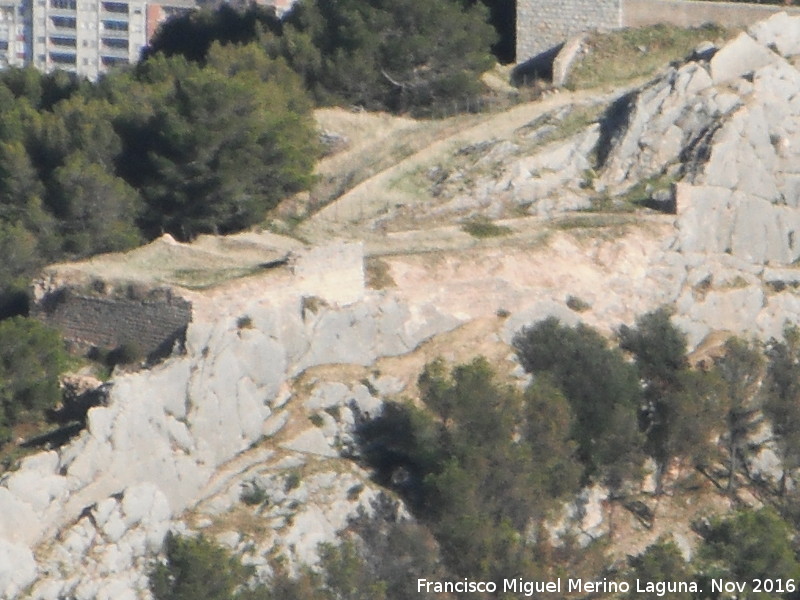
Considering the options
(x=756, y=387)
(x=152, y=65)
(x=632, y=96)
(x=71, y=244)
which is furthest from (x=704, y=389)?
(x=152, y=65)

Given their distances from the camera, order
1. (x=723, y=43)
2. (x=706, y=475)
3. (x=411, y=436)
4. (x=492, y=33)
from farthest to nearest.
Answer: (x=492, y=33) → (x=723, y=43) → (x=706, y=475) → (x=411, y=436)

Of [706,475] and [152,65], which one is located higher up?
[152,65]

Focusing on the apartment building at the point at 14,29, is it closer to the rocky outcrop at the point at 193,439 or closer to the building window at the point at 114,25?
the building window at the point at 114,25

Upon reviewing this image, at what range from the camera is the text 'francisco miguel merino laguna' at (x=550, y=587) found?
104 ft

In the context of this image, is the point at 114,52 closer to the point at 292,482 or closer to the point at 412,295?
the point at 412,295

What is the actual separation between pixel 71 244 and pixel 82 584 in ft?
33.7

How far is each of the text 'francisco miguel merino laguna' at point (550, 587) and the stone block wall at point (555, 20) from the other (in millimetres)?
16597

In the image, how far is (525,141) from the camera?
136 feet

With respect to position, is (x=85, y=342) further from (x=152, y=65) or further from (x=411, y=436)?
(x=152, y=65)

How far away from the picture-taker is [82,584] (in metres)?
29.5

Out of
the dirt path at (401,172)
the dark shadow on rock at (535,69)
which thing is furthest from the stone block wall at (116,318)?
the dark shadow on rock at (535,69)

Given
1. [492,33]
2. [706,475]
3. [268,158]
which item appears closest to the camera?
[706,475]

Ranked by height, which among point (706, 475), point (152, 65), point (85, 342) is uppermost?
→ point (152, 65)

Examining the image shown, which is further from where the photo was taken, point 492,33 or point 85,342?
point 492,33
